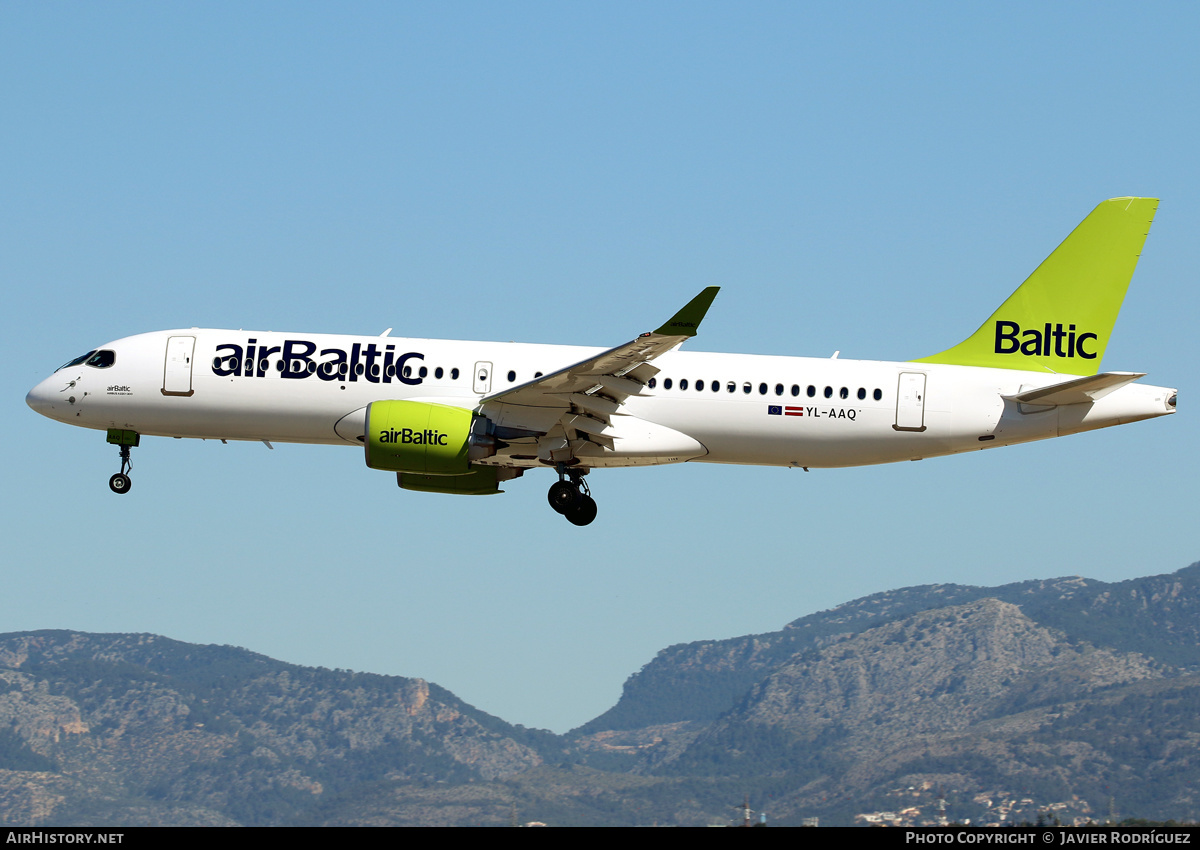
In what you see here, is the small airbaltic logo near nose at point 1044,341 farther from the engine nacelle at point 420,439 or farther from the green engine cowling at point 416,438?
the green engine cowling at point 416,438

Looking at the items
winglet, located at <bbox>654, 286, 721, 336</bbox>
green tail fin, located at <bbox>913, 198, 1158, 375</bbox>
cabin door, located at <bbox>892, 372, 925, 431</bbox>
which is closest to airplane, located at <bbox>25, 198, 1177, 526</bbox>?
cabin door, located at <bbox>892, 372, 925, 431</bbox>

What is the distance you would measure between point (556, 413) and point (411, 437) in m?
3.84

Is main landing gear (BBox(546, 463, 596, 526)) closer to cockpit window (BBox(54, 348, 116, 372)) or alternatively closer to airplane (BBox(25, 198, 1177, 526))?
airplane (BBox(25, 198, 1177, 526))

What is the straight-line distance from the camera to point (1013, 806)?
475ft

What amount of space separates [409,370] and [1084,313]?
787 inches

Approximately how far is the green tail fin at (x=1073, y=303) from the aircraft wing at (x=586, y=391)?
10.5 metres

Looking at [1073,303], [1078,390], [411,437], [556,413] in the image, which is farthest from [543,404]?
[1073,303]

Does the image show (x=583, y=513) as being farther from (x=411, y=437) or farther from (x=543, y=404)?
(x=411, y=437)

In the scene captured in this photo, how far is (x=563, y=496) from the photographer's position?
35.6 m

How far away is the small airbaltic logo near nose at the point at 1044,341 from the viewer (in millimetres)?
38500

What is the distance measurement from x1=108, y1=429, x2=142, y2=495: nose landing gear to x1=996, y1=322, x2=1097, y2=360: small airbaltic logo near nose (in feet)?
81.9

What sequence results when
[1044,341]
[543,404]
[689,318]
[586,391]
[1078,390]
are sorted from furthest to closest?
1. [1044,341]
2. [1078,390]
3. [543,404]
4. [586,391]
5. [689,318]
